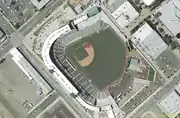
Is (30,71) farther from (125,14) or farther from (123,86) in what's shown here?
(125,14)

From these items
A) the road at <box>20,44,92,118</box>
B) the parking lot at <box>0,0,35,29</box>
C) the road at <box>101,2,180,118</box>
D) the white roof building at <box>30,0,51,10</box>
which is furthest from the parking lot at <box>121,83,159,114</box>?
the parking lot at <box>0,0,35,29</box>

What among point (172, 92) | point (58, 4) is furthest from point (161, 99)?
point (58, 4)

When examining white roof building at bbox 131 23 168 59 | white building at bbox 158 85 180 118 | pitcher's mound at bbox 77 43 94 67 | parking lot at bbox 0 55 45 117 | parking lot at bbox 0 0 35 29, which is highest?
parking lot at bbox 0 0 35 29

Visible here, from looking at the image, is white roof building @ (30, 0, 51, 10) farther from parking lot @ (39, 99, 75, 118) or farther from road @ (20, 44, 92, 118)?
parking lot @ (39, 99, 75, 118)

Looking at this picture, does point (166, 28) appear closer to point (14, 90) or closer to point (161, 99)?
point (161, 99)

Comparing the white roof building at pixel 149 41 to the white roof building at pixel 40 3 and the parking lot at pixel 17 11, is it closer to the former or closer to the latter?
the white roof building at pixel 40 3

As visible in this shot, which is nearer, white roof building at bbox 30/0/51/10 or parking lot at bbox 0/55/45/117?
white roof building at bbox 30/0/51/10

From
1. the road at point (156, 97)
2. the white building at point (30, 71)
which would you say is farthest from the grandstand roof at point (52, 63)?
the road at point (156, 97)
